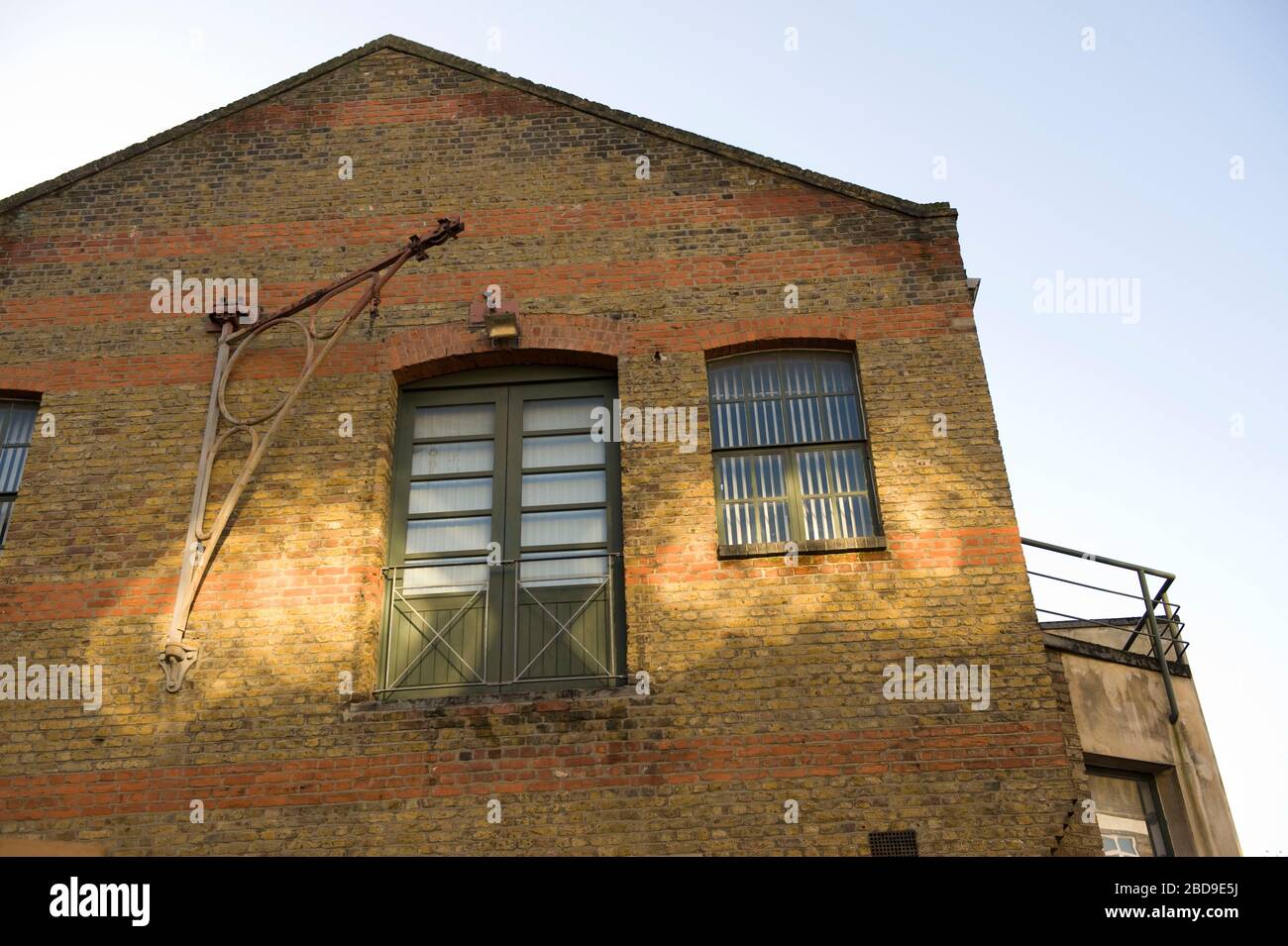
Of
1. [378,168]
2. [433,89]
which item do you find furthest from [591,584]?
[433,89]

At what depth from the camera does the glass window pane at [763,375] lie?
9.54m

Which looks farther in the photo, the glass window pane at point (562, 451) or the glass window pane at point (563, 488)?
the glass window pane at point (562, 451)

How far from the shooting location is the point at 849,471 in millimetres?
9094

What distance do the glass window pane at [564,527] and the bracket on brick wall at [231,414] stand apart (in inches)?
78.5

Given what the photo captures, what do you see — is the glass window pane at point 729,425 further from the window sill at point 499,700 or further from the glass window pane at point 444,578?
the window sill at point 499,700

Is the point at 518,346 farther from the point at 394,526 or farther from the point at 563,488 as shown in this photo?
the point at 394,526

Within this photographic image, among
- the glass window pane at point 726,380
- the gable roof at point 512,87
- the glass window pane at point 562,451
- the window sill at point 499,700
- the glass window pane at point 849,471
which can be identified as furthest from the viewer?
the gable roof at point 512,87

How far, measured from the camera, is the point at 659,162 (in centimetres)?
1052

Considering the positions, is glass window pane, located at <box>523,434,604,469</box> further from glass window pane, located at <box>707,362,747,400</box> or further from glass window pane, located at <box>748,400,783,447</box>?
glass window pane, located at <box>748,400,783,447</box>

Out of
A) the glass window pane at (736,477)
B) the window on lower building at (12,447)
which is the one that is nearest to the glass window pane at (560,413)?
the glass window pane at (736,477)

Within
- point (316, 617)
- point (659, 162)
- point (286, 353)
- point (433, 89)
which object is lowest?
point (316, 617)

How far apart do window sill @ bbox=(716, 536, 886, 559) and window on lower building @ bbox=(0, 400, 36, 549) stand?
18.2 ft
